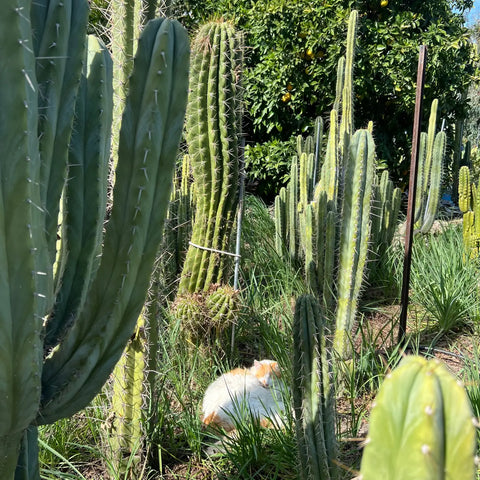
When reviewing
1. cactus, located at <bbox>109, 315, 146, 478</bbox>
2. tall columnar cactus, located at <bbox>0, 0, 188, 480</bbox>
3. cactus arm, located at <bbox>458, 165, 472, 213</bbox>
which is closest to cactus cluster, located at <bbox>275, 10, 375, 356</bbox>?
cactus, located at <bbox>109, 315, 146, 478</bbox>

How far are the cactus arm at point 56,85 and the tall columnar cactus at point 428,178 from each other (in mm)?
5410

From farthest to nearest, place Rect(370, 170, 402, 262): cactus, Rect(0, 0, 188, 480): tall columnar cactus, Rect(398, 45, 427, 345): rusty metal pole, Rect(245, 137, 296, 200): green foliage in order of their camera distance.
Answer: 1. Rect(245, 137, 296, 200): green foliage
2. Rect(370, 170, 402, 262): cactus
3. Rect(398, 45, 427, 345): rusty metal pole
4. Rect(0, 0, 188, 480): tall columnar cactus

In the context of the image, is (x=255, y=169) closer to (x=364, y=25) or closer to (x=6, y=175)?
(x=364, y=25)

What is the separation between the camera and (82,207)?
1.52 metres

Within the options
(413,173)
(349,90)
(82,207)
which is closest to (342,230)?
(413,173)

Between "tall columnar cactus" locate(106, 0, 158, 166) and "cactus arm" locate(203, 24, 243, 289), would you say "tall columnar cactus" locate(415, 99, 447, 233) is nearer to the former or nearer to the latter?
"cactus arm" locate(203, 24, 243, 289)

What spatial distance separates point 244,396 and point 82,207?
1449mm

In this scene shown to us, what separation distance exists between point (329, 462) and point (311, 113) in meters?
7.06

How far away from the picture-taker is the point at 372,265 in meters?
5.04

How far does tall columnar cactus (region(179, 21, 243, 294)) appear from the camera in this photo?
337 cm

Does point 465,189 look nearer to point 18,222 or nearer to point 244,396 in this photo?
point 244,396

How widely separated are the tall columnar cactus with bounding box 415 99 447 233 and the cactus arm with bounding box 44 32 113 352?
17.2ft

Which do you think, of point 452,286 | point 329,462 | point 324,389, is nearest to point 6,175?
point 324,389

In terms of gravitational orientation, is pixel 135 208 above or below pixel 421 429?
above
